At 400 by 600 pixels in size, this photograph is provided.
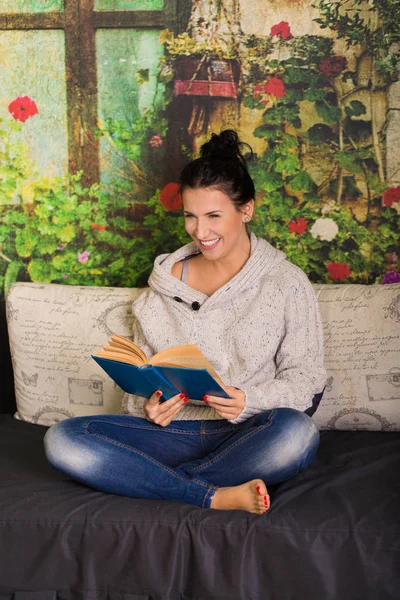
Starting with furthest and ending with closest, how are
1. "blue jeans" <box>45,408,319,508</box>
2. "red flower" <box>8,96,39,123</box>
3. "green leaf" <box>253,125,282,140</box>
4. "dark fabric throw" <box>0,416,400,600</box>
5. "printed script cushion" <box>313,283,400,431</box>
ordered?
"red flower" <box>8,96,39,123</box>
"green leaf" <box>253,125,282,140</box>
"printed script cushion" <box>313,283,400,431</box>
"blue jeans" <box>45,408,319,508</box>
"dark fabric throw" <box>0,416,400,600</box>

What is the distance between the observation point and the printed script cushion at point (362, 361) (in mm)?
2203

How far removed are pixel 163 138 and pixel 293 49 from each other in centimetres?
50

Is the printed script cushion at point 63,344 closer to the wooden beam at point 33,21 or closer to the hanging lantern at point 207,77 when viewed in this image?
the hanging lantern at point 207,77

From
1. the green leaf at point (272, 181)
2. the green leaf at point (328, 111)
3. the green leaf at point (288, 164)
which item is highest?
the green leaf at point (328, 111)

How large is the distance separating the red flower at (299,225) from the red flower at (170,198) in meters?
0.38

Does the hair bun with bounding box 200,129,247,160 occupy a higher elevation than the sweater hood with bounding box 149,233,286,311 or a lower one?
higher

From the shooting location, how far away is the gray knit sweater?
2029 mm

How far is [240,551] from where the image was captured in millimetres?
1683

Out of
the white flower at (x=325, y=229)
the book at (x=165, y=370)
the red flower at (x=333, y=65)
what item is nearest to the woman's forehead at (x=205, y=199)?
the book at (x=165, y=370)

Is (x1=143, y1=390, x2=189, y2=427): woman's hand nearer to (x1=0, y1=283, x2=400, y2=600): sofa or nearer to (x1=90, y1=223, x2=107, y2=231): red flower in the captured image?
(x1=0, y1=283, x2=400, y2=600): sofa

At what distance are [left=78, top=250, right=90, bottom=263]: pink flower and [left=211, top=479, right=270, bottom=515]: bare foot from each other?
1.10 meters

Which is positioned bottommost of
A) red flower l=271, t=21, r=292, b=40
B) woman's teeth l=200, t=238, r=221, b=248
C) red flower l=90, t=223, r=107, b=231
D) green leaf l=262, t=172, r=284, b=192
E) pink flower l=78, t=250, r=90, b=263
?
pink flower l=78, t=250, r=90, b=263

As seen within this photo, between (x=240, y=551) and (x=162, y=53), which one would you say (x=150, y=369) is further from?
(x=162, y=53)

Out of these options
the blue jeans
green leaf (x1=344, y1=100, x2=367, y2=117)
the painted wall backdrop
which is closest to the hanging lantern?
the painted wall backdrop
